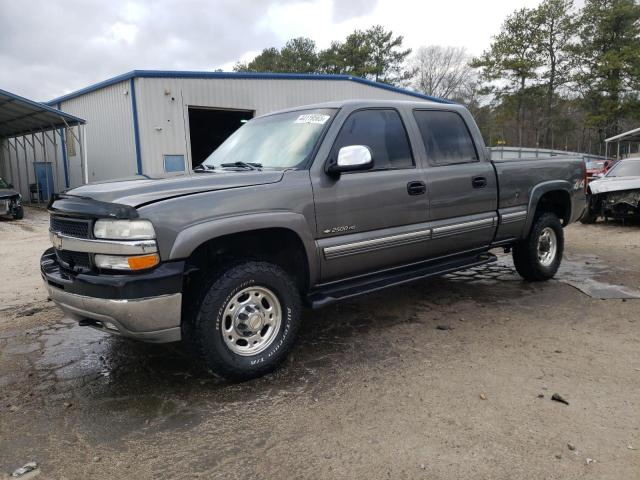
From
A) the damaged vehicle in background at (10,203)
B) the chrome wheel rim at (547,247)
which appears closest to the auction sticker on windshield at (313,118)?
the chrome wheel rim at (547,247)

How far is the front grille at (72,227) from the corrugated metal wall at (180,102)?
13041 mm

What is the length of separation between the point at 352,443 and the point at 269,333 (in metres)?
1.07

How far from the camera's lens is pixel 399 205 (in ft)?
13.2

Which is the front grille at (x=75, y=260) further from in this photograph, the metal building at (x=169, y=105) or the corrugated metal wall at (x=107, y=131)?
the corrugated metal wall at (x=107, y=131)

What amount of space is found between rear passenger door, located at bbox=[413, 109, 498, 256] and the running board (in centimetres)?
13

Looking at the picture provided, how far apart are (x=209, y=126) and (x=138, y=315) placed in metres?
18.6

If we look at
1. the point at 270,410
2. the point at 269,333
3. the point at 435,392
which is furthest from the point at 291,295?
the point at 435,392

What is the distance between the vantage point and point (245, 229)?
316 cm

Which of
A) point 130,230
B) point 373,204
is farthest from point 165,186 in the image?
point 373,204

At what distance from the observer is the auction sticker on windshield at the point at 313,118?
3.90m

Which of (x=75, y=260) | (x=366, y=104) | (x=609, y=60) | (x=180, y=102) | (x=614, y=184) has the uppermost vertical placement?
(x=609, y=60)

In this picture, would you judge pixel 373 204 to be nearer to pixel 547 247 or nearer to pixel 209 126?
pixel 547 247

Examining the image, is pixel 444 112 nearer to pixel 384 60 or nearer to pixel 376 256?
pixel 376 256

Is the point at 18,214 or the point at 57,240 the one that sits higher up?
the point at 57,240
